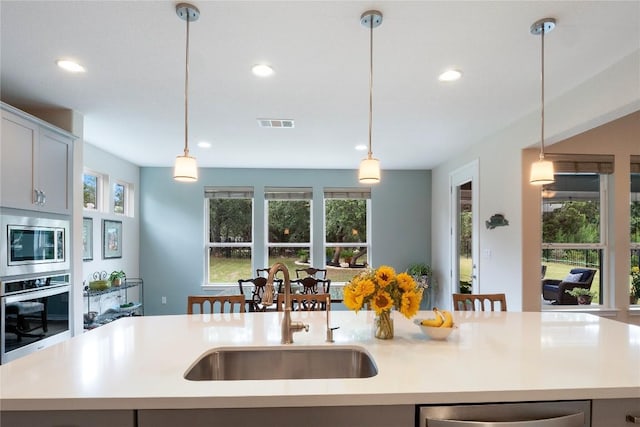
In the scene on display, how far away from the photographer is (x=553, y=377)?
1270 mm

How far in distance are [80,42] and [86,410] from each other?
2.03m

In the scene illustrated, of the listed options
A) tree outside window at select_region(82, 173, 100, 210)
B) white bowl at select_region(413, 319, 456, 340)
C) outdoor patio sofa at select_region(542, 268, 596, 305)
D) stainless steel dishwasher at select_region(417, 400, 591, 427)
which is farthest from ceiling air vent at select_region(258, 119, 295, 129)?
outdoor patio sofa at select_region(542, 268, 596, 305)

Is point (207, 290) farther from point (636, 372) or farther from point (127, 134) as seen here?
point (636, 372)

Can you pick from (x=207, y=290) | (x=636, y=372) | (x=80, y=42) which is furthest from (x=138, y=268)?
(x=636, y=372)

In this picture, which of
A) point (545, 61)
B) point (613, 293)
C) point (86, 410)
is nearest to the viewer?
point (86, 410)

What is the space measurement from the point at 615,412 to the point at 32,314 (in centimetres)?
357

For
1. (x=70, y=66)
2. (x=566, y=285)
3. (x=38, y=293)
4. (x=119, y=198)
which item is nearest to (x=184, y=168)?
(x=70, y=66)

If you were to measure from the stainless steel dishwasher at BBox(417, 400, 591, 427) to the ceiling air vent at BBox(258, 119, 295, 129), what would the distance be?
9.68 ft

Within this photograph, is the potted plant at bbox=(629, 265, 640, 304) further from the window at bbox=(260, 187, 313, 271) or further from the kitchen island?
the window at bbox=(260, 187, 313, 271)

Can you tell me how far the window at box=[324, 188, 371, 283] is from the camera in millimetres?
6262

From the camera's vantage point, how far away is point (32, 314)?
110 inches

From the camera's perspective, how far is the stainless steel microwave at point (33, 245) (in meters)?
2.60

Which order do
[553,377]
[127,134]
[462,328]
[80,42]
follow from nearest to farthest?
[553,377] → [462,328] → [80,42] → [127,134]

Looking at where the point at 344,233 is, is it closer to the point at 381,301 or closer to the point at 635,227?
the point at 635,227
